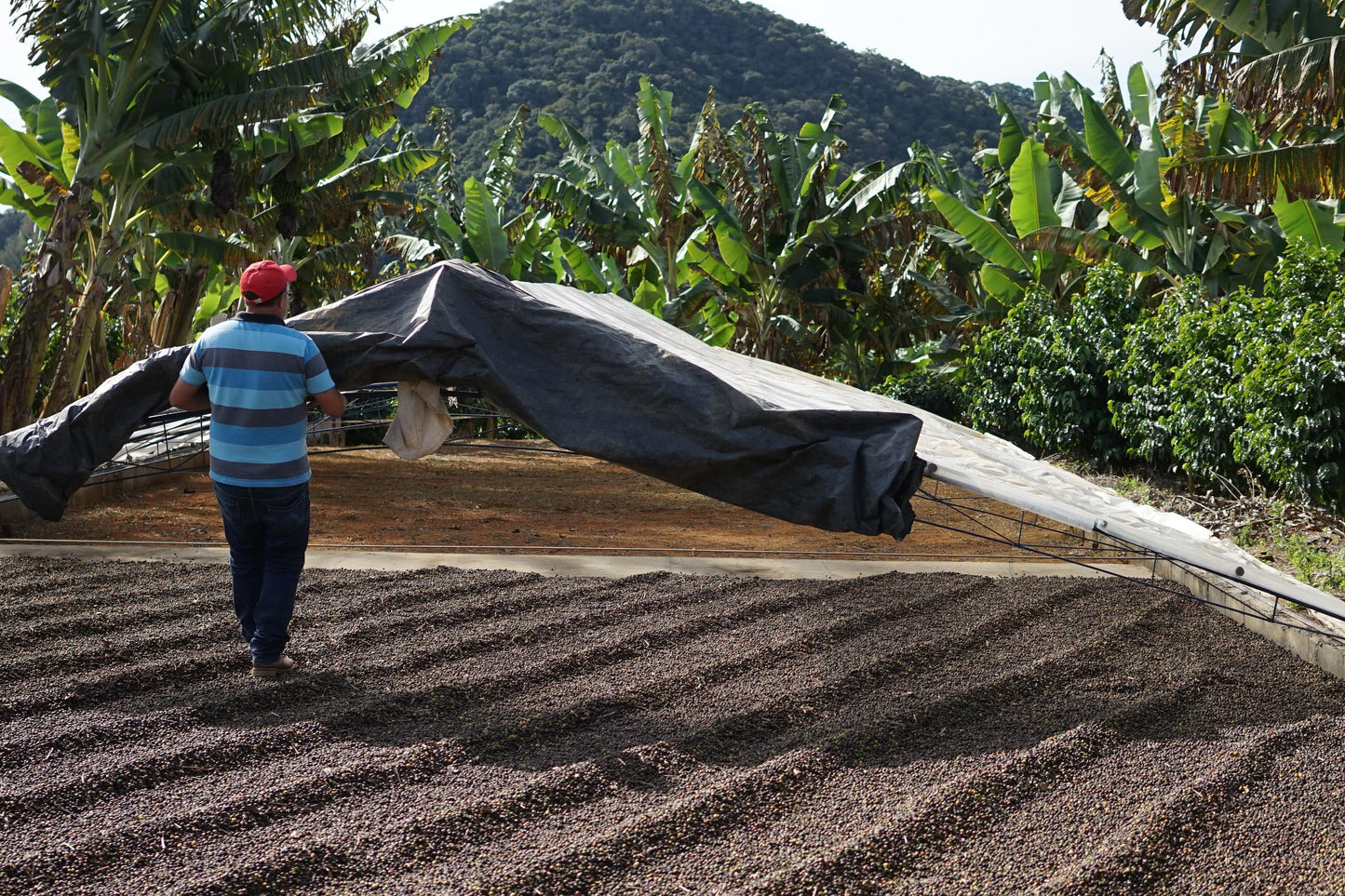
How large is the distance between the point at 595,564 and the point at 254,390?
2945 mm

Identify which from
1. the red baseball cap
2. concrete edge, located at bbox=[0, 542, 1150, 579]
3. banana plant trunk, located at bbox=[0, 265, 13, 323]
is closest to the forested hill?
banana plant trunk, located at bbox=[0, 265, 13, 323]

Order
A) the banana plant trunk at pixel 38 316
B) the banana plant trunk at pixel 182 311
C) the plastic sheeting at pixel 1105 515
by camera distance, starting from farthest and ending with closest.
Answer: the banana plant trunk at pixel 182 311, the banana plant trunk at pixel 38 316, the plastic sheeting at pixel 1105 515

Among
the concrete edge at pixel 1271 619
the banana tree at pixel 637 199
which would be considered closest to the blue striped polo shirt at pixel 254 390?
the concrete edge at pixel 1271 619

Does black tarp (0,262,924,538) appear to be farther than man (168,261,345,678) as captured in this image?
Yes

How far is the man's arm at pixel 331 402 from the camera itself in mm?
4078

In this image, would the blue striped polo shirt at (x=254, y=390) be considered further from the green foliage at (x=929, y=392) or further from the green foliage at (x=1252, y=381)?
the green foliage at (x=929, y=392)

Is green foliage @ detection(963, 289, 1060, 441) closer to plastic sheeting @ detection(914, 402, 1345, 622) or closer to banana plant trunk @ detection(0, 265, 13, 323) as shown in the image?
plastic sheeting @ detection(914, 402, 1345, 622)

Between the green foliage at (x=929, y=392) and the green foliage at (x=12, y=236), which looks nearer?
the green foliage at (x=929, y=392)

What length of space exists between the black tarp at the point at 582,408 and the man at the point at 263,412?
14.6 inches

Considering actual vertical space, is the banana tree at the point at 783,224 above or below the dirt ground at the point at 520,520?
above

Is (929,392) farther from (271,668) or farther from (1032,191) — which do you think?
(271,668)

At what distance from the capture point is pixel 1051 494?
451cm

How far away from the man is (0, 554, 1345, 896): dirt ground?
0.62 meters

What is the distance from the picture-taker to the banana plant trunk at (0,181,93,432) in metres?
9.40
